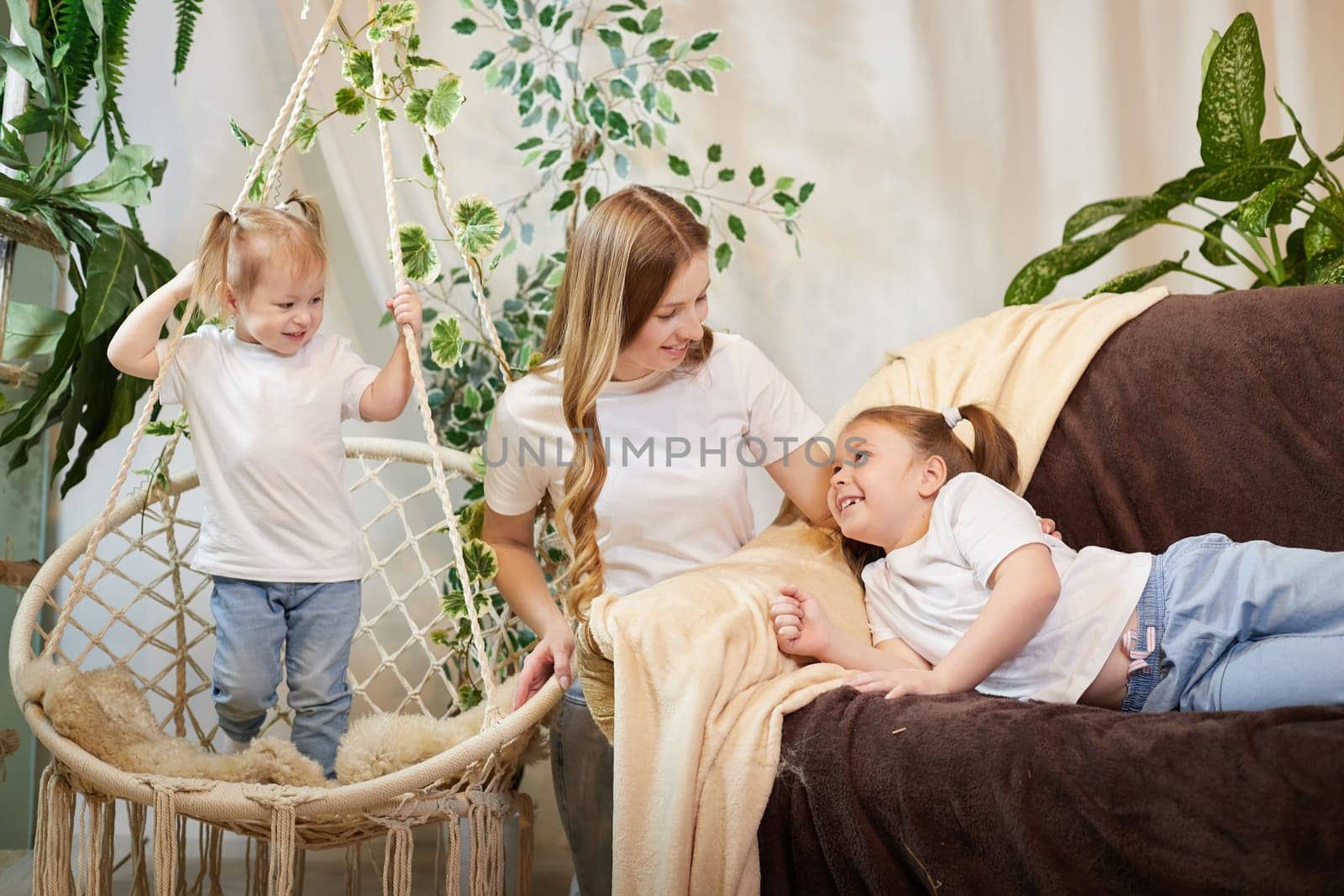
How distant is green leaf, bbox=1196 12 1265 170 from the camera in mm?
1793

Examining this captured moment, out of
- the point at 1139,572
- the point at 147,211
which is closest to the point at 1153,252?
the point at 1139,572

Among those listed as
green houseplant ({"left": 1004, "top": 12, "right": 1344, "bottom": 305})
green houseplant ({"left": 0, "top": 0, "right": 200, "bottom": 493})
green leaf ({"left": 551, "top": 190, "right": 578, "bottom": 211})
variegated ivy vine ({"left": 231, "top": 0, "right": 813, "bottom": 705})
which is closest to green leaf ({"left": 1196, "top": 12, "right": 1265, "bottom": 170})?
green houseplant ({"left": 1004, "top": 12, "right": 1344, "bottom": 305})

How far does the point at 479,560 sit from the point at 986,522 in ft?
2.14

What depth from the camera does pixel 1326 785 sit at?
0.92 meters

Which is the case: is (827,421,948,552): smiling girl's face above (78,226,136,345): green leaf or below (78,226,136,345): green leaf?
below

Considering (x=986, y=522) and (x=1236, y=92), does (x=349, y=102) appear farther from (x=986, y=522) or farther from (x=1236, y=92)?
(x=1236, y=92)

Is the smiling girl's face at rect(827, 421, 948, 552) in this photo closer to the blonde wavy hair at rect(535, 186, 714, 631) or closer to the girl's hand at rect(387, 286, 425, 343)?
the blonde wavy hair at rect(535, 186, 714, 631)

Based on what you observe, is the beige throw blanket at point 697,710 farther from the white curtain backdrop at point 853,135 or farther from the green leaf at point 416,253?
the white curtain backdrop at point 853,135

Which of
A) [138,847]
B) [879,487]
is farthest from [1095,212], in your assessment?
[138,847]

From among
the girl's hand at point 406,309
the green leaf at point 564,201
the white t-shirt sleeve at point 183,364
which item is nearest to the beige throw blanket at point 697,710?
the girl's hand at point 406,309

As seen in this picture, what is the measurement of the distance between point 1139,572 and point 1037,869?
54 centimetres

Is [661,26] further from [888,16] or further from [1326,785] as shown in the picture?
[1326,785]

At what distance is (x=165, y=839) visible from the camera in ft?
4.27

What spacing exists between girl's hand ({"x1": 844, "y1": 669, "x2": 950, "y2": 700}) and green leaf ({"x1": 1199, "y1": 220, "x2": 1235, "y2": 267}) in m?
1.09
